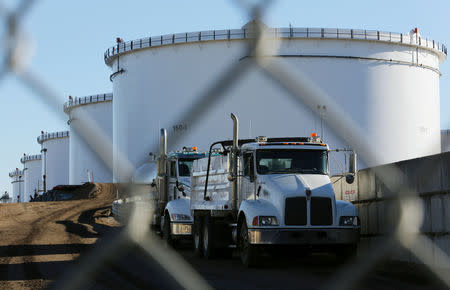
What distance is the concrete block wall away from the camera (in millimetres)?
11901

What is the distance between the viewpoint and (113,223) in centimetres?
3200

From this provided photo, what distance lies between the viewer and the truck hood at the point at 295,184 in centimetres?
1377

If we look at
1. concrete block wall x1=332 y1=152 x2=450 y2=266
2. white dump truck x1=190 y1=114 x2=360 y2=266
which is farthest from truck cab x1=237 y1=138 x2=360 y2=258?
concrete block wall x1=332 y1=152 x2=450 y2=266

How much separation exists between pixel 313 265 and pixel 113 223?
19.0 meters

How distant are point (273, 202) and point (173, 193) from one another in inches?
294

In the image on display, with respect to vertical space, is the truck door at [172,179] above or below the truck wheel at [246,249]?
above

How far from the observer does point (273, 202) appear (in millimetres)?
13859

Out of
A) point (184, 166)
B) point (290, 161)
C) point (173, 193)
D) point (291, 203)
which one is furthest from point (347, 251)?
point (173, 193)

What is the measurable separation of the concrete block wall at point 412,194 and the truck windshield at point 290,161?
48.9 inches

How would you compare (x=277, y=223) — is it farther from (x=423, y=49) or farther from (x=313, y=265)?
(x=423, y=49)

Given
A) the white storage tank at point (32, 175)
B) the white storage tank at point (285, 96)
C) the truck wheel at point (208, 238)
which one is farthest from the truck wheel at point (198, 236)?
the white storage tank at point (32, 175)

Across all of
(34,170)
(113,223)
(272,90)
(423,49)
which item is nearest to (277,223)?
(113,223)

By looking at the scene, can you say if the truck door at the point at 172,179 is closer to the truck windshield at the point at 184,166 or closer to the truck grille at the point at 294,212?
the truck windshield at the point at 184,166

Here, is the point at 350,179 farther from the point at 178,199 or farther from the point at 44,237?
the point at 44,237
